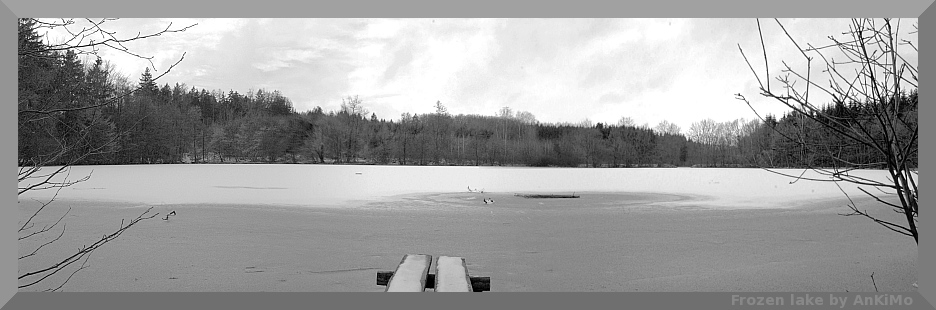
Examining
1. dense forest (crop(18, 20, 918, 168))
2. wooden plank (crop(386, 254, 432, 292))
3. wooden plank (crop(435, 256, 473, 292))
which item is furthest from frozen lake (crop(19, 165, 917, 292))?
dense forest (crop(18, 20, 918, 168))

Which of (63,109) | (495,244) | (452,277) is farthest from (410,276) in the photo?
(495,244)

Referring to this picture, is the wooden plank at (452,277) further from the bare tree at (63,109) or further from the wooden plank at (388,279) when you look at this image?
the bare tree at (63,109)

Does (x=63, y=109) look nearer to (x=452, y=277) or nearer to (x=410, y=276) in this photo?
(x=410, y=276)

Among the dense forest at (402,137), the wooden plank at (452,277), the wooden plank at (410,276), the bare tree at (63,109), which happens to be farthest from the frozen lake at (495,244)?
the dense forest at (402,137)

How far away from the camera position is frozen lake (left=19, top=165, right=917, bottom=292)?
14.5 feet

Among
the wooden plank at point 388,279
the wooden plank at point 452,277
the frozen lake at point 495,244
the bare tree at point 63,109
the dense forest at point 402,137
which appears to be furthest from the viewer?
the dense forest at point 402,137

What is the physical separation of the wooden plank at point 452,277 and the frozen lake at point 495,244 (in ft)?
2.20

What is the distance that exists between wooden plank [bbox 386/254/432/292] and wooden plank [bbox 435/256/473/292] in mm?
82

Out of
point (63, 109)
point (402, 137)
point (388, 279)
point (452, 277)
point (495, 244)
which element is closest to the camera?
point (63, 109)

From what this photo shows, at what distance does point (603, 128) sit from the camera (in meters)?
49.5

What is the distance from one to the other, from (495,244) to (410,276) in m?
2.79

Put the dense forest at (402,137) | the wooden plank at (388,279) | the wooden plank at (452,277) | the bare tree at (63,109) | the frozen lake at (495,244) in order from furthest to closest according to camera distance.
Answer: the dense forest at (402,137), the frozen lake at (495,244), the wooden plank at (388,279), the wooden plank at (452,277), the bare tree at (63,109)

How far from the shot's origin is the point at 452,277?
3.30 m

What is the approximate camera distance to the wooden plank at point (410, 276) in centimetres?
314
